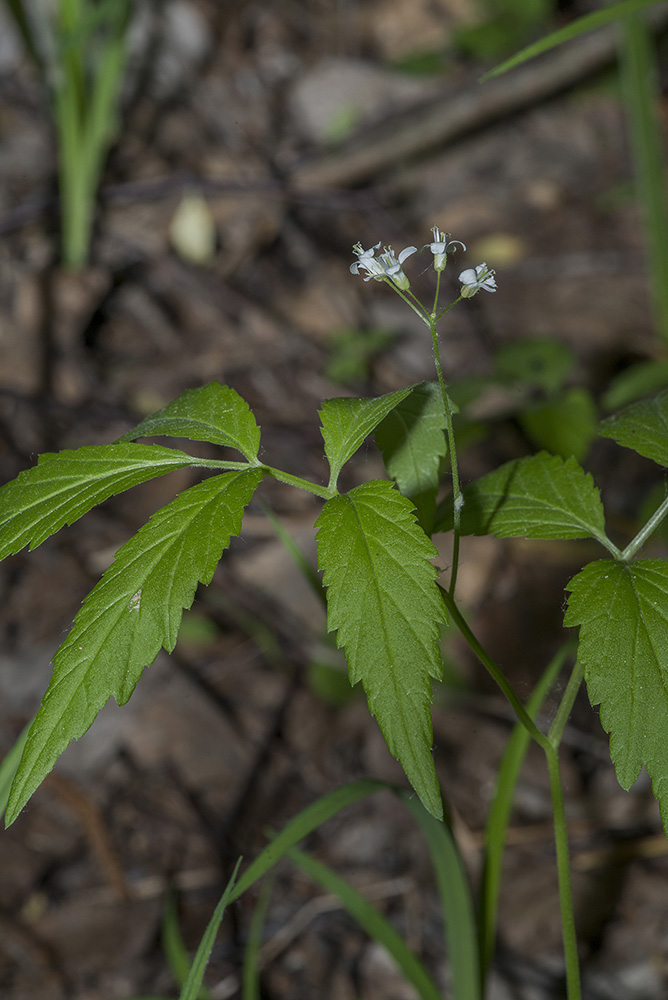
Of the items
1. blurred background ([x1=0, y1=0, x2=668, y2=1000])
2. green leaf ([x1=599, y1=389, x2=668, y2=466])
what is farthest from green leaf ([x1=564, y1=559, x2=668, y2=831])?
blurred background ([x1=0, y1=0, x2=668, y2=1000])

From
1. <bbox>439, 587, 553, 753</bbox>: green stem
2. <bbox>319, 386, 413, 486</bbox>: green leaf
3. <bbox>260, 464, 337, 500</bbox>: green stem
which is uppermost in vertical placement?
<bbox>319, 386, 413, 486</bbox>: green leaf

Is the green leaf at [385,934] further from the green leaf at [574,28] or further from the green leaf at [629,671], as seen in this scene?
the green leaf at [574,28]

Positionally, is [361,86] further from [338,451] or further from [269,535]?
[338,451]

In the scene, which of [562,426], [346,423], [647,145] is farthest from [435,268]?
[647,145]

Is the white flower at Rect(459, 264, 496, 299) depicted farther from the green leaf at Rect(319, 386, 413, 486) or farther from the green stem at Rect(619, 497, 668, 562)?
the green stem at Rect(619, 497, 668, 562)

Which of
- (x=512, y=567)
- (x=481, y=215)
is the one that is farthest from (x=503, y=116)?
(x=512, y=567)

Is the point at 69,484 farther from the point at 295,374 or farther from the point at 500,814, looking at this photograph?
the point at 295,374
